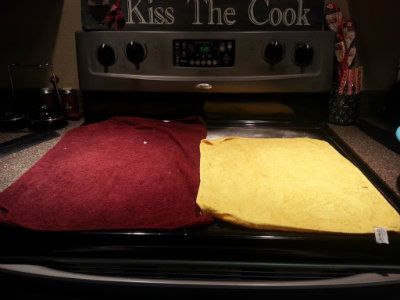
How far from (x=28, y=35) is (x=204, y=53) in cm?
60

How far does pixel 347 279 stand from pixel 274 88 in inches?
21.6

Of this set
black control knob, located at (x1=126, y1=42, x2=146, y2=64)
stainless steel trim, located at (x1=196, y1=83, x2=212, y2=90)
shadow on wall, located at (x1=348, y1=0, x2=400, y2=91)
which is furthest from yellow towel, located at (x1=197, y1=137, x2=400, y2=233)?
shadow on wall, located at (x1=348, y1=0, x2=400, y2=91)

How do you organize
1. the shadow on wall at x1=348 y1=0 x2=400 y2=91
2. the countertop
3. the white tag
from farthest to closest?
the shadow on wall at x1=348 y1=0 x2=400 y2=91 < the countertop < the white tag

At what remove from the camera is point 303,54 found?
0.94m

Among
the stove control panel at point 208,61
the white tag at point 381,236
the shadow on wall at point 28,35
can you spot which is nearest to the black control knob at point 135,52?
the stove control panel at point 208,61

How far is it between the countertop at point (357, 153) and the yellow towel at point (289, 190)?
57mm

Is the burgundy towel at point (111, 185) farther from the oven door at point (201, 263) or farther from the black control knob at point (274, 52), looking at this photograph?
the black control knob at point (274, 52)

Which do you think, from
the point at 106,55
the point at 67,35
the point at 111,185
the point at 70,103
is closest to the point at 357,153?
the point at 111,185

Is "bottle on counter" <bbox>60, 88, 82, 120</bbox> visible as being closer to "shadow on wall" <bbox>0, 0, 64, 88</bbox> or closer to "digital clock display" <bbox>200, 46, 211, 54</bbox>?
"shadow on wall" <bbox>0, 0, 64, 88</bbox>

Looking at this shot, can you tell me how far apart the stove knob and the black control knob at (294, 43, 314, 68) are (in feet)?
1.57

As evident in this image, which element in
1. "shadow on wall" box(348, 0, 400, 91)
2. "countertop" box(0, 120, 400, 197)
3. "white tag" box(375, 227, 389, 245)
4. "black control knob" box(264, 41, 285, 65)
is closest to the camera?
"white tag" box(375, 227, 389, 245)

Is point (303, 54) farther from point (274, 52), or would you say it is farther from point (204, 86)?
point (204, 86)

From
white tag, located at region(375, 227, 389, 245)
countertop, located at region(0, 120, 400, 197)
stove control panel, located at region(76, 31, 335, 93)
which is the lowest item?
white tag, located at region(375, 227, 389, 245)

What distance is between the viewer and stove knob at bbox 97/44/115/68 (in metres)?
0.95
